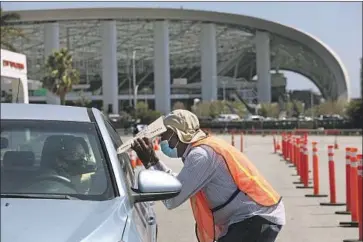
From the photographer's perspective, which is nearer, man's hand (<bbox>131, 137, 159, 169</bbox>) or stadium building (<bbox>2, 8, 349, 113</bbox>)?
man's hand (<bbox>131, 137, 159, 169</bbox>)

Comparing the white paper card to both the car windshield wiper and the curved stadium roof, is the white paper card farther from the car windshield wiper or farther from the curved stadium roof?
the curved stadium roof

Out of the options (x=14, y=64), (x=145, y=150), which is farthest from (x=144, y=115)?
(x=145, y=150)

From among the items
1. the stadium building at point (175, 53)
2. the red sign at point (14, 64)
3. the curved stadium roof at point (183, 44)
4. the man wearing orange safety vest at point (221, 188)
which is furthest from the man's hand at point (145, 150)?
the curved stadium roof at point (183, 44)

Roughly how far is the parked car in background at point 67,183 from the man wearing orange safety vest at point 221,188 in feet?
0.75

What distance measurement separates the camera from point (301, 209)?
11.3 m

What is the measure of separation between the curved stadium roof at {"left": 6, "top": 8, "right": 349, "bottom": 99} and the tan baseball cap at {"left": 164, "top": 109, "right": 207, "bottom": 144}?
11238cm

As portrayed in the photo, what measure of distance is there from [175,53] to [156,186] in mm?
144828

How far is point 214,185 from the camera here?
4.00 metres

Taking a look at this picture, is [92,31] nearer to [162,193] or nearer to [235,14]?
[235,14]

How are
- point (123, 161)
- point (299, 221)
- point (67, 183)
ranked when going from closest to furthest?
point (67, 183) → point (123, 161) → point (299, 221)

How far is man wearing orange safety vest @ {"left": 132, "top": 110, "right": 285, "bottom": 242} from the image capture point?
3.96 meters

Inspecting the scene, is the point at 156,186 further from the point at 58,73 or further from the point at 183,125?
the point at 58,73

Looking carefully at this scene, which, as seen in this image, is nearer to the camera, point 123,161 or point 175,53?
point 123,161

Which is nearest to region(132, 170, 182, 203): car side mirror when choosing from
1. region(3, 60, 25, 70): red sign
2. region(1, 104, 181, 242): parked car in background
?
region(1, 104, 181, 242): parked car in background
